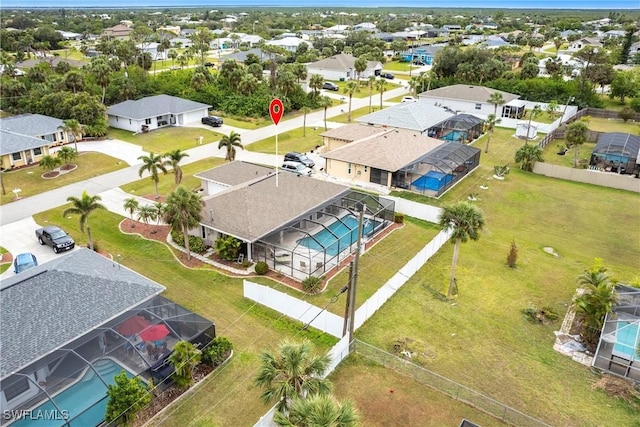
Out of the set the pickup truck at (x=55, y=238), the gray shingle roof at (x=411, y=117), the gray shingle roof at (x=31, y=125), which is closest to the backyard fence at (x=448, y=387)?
the pickup truck at (x=55, y=238)

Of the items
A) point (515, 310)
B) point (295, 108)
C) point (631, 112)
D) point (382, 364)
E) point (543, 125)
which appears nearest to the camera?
point (382, 364)

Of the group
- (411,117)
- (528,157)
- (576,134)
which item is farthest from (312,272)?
(576,134)

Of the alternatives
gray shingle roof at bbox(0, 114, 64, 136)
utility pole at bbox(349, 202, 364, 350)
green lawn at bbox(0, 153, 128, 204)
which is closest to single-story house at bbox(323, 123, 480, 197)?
utility pole at bbox(349, 202, 364, 350)

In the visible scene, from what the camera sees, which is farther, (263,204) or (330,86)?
(330,86)

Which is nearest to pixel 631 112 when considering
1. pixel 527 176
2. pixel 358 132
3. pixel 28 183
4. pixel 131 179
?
pixel 527 176

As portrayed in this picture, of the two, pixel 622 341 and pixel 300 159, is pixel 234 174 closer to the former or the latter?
pixel 300 159

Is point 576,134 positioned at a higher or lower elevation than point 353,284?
lower

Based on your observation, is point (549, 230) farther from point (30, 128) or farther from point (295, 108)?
point (30, 128)

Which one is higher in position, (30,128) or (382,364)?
(30,128)
